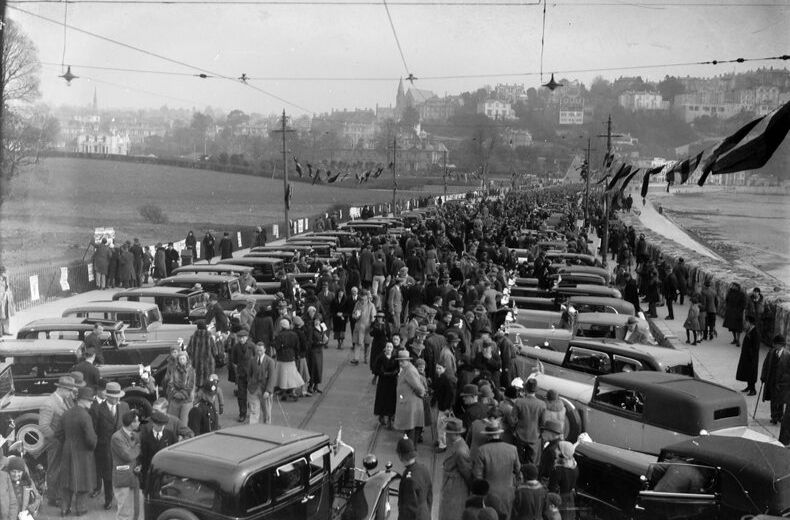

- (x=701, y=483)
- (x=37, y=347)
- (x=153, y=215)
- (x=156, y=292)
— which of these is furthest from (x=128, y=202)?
(x=701, y=483)

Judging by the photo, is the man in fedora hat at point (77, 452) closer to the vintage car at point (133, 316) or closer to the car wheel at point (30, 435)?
the car wheel at point (30, 435)

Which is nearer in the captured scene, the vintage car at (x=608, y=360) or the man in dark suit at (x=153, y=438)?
the man in dark suit at (x=153, y=438)

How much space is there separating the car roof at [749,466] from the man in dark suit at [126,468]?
18.1 feet

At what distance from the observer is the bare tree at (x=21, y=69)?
32.9 m

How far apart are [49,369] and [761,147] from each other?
9534 millimetres

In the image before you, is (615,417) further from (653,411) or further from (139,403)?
(139,403)

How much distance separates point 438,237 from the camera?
32.5 m

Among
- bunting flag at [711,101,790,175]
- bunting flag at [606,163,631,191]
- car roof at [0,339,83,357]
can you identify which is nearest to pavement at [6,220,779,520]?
car roof at [0,339,83,357]

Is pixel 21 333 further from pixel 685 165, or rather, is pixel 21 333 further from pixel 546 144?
pixel 546 144

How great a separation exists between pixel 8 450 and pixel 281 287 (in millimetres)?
12317

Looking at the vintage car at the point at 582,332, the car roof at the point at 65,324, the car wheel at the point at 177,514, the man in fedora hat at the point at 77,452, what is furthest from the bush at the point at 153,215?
the car wheel at the point at 177,514

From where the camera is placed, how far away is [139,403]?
38.1ft

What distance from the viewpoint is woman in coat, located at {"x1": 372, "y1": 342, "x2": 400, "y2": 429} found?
41.4 feet

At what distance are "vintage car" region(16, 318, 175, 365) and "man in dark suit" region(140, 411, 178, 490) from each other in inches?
200
